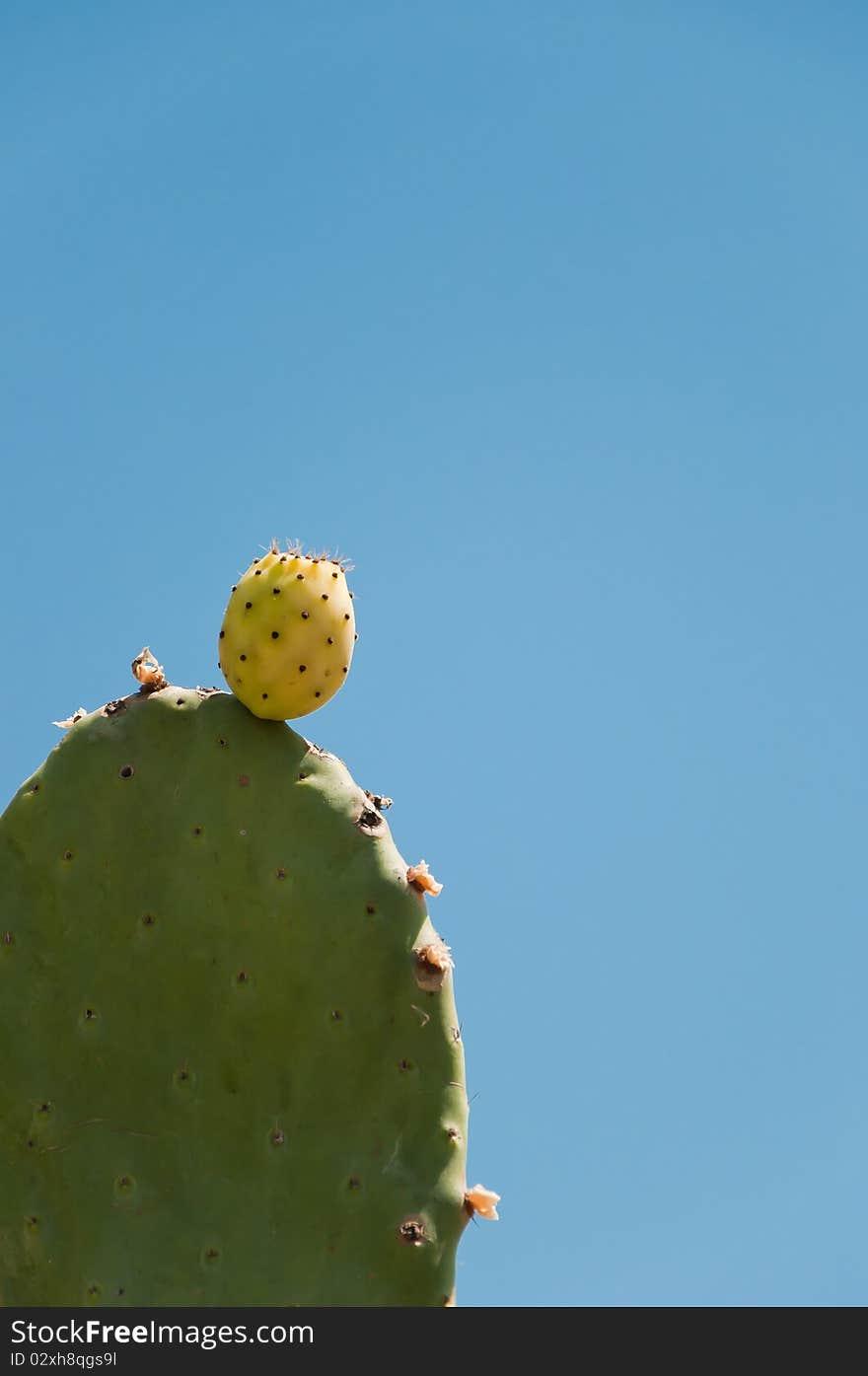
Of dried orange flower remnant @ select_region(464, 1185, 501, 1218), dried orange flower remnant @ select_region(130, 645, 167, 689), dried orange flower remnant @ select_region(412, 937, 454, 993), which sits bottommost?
dried orange flower remnant @ select_region(464, 1185, 501, 1218)

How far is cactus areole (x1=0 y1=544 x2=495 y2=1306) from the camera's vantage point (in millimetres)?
2760

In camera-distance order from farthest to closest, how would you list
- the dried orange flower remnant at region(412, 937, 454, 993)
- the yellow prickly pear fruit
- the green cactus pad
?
the yellow prickly pear fruit
the dried orange flower remnant at region(412, 937, 454, 993)
the green cactus pad

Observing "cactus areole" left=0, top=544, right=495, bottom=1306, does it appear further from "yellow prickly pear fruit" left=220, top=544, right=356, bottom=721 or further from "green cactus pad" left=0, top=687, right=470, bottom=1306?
"yellow prickly pear fruit" left=220, top=544, right=356, bottom=721

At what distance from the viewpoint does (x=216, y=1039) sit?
2867mm

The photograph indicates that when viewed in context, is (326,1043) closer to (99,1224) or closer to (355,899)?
(355,899)

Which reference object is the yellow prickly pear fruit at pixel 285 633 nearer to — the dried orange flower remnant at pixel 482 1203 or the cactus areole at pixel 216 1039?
the cactus areole at pixel 216 1039

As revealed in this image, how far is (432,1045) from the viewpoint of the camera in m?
2.85

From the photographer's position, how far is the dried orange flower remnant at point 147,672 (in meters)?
3.09

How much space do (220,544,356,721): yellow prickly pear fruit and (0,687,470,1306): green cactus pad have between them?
4.4 inches

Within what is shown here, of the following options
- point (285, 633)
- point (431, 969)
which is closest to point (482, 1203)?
point (431, 969)

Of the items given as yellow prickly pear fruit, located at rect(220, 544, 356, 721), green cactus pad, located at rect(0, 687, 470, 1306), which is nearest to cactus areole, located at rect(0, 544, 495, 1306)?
green cactus pad, located at rect(0, 687, 470, 1306)

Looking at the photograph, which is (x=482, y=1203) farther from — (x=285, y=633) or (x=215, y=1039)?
(x=285, y=633)

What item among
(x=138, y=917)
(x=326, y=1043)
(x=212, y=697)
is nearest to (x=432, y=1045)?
(x=326, y=1043)

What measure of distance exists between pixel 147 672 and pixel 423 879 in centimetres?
69
